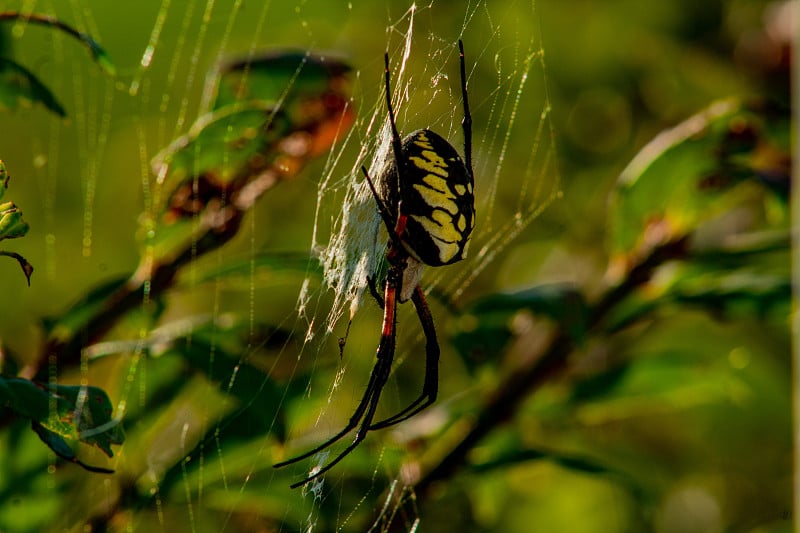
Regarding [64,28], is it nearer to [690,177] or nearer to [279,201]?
[690,177]

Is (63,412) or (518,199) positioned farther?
(518,199)

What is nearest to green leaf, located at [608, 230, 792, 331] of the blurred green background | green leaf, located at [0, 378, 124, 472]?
the blurred green background

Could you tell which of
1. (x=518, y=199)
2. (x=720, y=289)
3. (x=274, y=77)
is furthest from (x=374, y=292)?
(x=518, y=199)

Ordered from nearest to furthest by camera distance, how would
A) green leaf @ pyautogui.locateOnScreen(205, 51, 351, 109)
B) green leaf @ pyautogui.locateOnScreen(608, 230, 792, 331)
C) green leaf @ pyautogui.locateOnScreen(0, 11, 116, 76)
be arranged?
green leaf @ pyautogui.locateOnScreen(0, 11, 116, 76) → green leaf @ pyautogui.locateOnScreen(205, 51, 351, 109) → green leaf @ pyautogui.locateOnScreen(608, 230, 792, 331)

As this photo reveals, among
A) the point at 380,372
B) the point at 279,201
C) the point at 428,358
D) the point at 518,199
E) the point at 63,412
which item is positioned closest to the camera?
the point at 63,412

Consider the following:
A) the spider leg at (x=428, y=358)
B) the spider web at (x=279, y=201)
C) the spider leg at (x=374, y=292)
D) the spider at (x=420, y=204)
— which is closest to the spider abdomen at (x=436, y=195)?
the spider at (x=420, y=204)

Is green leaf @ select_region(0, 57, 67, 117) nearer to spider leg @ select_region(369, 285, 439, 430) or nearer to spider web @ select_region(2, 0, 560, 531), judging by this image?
spider web @ select_region(2, 0, 560, 531)
